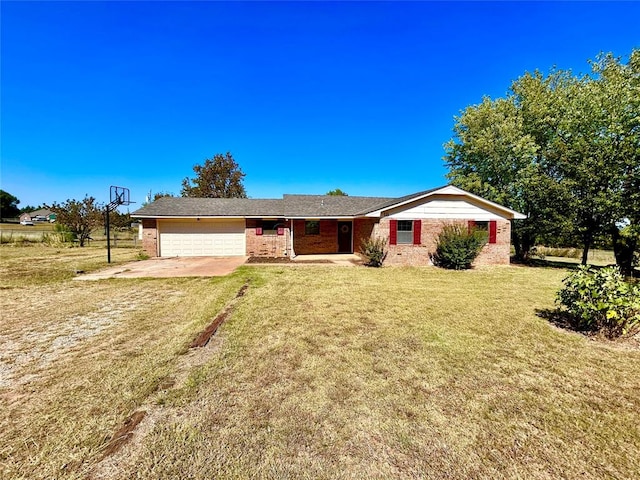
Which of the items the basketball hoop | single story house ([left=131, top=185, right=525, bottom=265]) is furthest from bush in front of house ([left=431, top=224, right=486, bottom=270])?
the basketball hoop

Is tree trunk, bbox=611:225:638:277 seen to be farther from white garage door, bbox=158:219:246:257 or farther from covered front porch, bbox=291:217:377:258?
white garage door, bbox=158:219:246:257

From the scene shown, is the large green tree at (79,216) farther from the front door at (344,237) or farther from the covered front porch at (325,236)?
the front door at (344,237)

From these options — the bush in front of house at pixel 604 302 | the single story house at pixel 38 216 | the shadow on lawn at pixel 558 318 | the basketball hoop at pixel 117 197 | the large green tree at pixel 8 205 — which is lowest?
the shadow on lawn at pixel 558 318

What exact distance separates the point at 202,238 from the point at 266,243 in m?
3.68

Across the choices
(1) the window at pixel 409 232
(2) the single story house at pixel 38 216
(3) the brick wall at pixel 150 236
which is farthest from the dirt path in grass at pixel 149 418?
(2) the single story house at pixel 38 216

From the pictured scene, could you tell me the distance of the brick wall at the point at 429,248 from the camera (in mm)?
13477

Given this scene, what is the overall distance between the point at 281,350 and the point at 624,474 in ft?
11.2

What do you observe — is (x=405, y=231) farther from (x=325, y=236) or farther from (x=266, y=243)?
(x=266, y=243)

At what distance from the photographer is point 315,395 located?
9.88 ft

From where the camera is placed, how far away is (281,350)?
4.11m

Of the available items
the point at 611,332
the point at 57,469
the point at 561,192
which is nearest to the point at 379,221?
the point at 561,192

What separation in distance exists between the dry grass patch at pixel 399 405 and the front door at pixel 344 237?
12300 mm

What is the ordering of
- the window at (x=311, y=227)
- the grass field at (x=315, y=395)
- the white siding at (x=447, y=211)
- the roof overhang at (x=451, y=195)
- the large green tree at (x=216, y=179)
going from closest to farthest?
1. the grass field at (x=315, y=395)
2. the roof overhang at (x=451, y=195)
3. the white siding at (x=447, y=211)
4. the window at (x=311, y=227)
5. the large green tree at (x=216, y=179)

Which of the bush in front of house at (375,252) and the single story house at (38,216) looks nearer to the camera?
the bush in front of house at (375,252)
